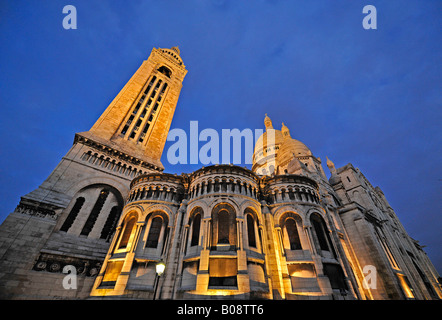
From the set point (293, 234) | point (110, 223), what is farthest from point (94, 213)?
point (293, 234)

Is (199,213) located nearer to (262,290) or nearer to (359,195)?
(262,290)

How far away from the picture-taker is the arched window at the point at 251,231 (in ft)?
61.3

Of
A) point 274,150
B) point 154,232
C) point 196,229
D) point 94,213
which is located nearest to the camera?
point 196,229

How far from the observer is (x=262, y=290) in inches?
611

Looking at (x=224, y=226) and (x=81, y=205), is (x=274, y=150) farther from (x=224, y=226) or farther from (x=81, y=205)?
(x=81, y=205)

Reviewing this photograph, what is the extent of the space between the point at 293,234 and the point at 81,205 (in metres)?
23.5

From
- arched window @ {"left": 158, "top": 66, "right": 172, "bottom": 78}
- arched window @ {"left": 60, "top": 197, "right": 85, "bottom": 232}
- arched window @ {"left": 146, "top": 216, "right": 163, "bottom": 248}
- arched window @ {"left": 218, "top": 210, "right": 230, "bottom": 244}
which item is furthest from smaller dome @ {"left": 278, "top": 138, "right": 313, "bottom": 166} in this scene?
arched window @ {"left": 60, "top": 197, "right": 85, "bottom": 232}

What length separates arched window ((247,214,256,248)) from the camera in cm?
1867

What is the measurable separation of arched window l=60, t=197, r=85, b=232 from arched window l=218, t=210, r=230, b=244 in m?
15.8

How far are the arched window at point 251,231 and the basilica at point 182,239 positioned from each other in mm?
104

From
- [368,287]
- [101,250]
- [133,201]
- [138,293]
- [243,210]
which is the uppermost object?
[133,201]

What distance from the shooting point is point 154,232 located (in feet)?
65.6
